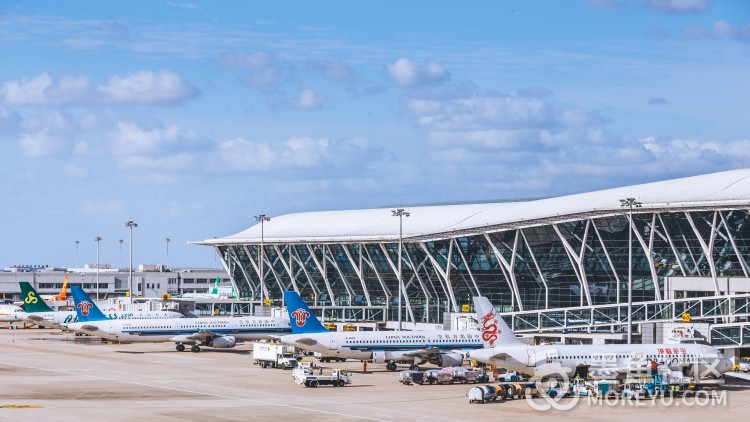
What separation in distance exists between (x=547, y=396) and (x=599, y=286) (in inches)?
2242

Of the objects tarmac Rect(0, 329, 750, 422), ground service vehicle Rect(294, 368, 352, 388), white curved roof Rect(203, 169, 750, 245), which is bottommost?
tarmac Rect(0, 329, 750, 422)

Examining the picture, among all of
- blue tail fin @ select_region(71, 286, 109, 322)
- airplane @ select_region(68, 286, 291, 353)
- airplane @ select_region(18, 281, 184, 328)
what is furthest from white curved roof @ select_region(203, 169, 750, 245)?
blue tail fin @ select_region(71, 286, 109, 322)

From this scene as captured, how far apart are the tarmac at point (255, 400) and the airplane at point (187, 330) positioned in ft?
56.6

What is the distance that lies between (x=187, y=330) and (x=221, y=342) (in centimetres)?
367

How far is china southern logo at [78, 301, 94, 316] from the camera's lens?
5094 inches

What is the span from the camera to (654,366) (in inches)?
3223

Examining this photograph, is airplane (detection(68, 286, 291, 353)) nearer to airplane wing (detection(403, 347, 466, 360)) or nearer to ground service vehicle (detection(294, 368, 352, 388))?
airplane wing (detection(403, 347, 466, 360))

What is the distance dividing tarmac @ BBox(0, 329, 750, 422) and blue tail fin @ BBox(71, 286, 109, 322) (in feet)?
74.4

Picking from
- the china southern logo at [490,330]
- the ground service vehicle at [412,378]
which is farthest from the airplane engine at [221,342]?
the china southern logo at [490,330]

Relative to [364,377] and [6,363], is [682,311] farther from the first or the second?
[6,363]

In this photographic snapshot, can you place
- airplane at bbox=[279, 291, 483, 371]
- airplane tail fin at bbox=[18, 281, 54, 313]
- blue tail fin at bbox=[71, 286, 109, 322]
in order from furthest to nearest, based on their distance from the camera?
airplane tail fin at bbox=[18, 281, 54, 313]
blue tail fin at bbox=[71, 286, 109, 322]
airplane at bbox=[279, 291, 483, 371]

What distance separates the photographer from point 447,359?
94062 millimetres

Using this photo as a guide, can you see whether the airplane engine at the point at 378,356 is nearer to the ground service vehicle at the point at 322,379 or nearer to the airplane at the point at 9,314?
the ground service vehicle at the point at 322,379

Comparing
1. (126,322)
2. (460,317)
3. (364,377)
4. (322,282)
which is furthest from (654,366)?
(322,282)
